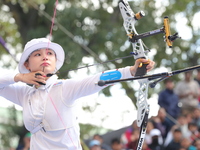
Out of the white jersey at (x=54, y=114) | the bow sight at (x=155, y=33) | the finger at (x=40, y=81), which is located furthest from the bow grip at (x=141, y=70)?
the finger at (x=40, y=81)

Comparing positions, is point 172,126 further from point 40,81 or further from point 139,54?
point 40,81

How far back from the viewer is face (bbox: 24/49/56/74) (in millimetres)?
3077

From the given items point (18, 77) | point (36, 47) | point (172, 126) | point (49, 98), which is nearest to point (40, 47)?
point (36, 47)

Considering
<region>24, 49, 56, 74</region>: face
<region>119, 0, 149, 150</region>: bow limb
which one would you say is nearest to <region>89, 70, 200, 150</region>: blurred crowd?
<region>119, 0, 149, 150</region>: bow limb

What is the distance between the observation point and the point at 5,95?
329 cm

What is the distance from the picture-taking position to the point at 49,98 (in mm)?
3047

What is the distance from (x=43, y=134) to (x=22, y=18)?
254 inches

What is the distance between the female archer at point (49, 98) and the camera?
2.93 meters

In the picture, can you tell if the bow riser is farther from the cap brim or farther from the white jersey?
the cap brim

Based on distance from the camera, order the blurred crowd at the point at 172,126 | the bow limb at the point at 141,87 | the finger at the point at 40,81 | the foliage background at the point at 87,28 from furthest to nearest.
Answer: the foliage background at the point at 87,28
the blurred crowd at the point at 172,126
the bow limb at the point at 141,87
the finger at the point at 40,81

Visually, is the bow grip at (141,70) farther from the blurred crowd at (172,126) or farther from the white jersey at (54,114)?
the blurred crowd at (172,126)

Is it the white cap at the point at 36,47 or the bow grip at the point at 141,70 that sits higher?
the white cap at the point at 36,47

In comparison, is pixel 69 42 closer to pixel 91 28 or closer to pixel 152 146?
pixel 91 28

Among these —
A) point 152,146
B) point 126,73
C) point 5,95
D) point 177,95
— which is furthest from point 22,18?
point 126,73
